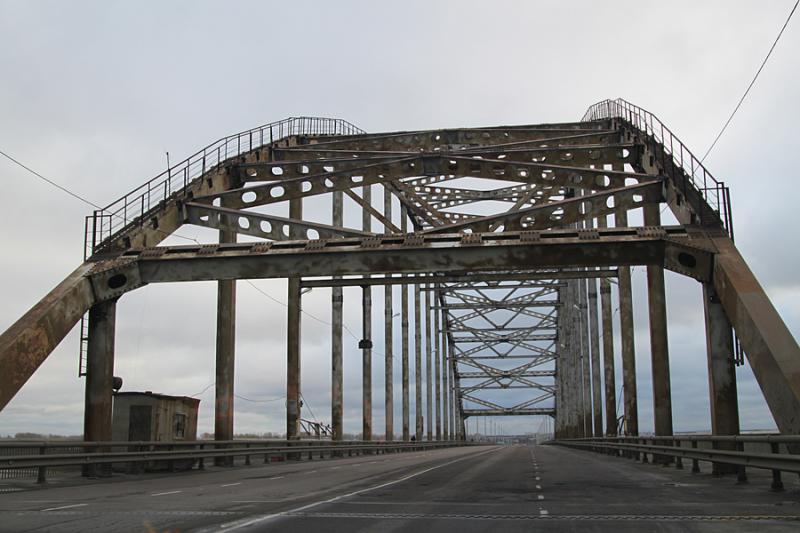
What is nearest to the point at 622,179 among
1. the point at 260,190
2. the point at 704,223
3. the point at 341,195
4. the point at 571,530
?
the point at 704,223

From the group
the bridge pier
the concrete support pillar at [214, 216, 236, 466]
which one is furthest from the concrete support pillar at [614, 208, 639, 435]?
the bridge pier

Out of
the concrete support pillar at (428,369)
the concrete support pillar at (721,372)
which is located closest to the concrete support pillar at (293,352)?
the concrete support pillar at (721,372)

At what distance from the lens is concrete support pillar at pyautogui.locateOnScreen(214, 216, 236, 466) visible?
32.2 meters

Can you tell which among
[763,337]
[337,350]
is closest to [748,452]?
[763,337]

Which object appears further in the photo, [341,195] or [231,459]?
[341,195]

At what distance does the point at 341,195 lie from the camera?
167 feet

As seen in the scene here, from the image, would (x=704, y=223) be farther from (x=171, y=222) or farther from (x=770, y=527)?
(x=171, y=222)

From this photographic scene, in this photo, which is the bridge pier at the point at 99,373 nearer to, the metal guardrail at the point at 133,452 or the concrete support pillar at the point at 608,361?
the metal guardrail at the point at 133,452

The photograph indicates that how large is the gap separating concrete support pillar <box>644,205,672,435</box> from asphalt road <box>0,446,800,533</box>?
949 centimetres

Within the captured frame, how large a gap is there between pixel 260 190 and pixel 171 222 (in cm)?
337

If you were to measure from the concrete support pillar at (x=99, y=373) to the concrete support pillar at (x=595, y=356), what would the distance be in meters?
36.3

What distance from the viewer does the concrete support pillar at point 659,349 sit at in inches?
1168

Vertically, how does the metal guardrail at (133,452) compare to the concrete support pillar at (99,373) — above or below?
below

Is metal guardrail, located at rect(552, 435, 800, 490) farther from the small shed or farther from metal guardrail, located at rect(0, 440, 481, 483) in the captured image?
the small shed
